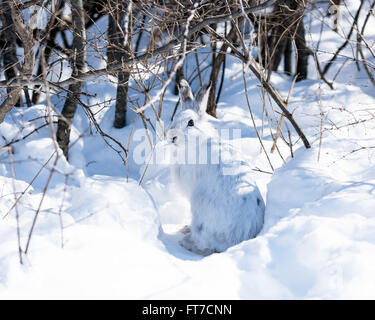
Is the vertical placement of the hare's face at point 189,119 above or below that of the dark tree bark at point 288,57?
below

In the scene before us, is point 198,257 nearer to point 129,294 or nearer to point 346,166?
point 129,294

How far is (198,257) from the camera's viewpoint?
2.74 meters

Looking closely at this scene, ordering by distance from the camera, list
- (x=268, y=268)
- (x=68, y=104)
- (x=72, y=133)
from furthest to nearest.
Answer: (x=72, y=133), (x=68, y=104), (x=268, y=268)

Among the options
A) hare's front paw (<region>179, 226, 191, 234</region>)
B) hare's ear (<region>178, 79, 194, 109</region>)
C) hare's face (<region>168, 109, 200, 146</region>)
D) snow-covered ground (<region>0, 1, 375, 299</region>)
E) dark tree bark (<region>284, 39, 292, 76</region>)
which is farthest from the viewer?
dark tree bark (<region>284, 39, 292, 76</region>)

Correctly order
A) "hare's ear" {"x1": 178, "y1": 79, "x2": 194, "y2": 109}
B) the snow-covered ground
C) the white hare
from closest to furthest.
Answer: the snow-covered ground, the white hare, "hare's ear" {"x1": 178, "y1": 79, "x2": 194, "y2": 109}

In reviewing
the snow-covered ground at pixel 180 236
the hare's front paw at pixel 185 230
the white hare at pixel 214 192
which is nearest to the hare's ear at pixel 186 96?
the white hare at pixel 214 192

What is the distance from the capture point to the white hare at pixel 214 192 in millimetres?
2783

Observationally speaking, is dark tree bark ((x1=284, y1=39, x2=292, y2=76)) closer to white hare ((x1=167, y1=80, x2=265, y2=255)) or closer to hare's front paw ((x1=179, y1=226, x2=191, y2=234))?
white hare ((x1=167, y1=80, x2=265, y2=255))

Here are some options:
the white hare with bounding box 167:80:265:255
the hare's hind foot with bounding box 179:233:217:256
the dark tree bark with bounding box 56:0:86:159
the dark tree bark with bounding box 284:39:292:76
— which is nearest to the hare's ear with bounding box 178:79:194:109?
the white hare with bounding box 167:80:265:255

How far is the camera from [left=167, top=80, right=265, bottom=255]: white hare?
9.13 feet

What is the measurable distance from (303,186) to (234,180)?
466 millimetres

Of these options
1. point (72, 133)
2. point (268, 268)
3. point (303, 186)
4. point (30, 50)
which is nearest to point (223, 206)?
point (303, 186)

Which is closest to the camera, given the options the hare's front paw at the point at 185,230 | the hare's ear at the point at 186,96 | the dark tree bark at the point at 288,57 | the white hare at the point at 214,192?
the white hare at the point at 214,192

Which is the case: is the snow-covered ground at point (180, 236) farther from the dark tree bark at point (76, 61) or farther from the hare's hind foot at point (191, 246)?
the dark tree bark at point (76, 61)
